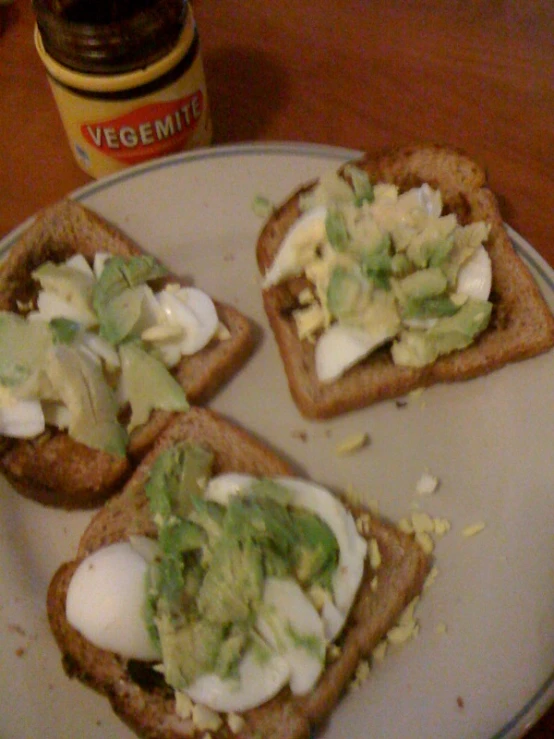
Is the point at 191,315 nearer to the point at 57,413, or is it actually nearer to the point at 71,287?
the point at 71,287

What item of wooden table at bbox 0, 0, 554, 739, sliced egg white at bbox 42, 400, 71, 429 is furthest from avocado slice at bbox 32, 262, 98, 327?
wooden table at bbox 0, 0, 554, 739

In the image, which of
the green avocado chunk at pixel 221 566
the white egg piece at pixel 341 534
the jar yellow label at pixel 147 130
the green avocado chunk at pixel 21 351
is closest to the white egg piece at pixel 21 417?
the green avocado chunk at pixel 21 351

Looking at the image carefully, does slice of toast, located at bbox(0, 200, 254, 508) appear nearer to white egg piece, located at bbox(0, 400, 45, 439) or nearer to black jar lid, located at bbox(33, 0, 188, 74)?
white egg piece, located at bbox(0, 400, 45, 439)

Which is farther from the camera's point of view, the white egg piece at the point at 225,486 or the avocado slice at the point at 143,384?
the avocado slice at the point at 143,384

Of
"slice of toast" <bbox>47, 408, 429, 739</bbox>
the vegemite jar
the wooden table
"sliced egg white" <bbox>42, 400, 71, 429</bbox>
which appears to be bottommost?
"slice of toast" <bbox>47, 408, 429, 739</bbox>

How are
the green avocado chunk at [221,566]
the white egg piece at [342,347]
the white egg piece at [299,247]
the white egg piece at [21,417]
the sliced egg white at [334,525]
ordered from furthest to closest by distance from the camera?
the white egg piece at [299,247] < the white egg piece at [342,347] < the white egg piece at [21,417] < the sliced egg white at [334,525] < the green avocado chunk at [221,566]

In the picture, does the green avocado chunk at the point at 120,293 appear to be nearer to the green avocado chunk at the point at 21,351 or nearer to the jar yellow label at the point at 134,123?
the green avocado chunk at the point at 21,351

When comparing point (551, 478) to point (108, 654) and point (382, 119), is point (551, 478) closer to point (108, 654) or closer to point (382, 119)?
point (108, 654)
